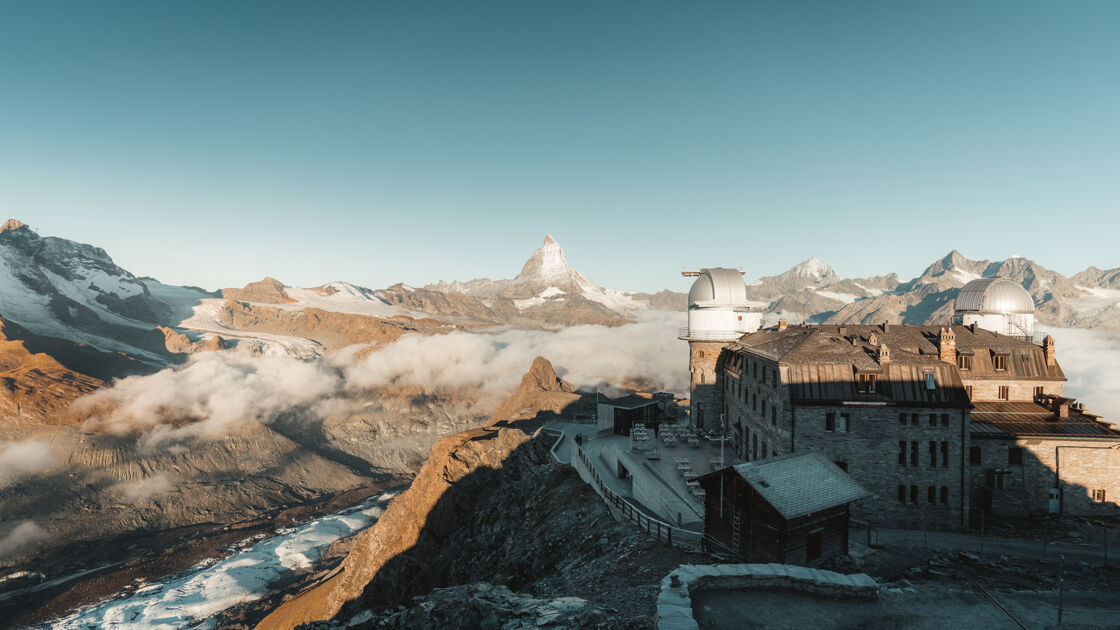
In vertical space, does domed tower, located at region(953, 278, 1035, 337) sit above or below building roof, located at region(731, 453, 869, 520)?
above

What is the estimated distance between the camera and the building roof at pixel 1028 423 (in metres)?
41.0

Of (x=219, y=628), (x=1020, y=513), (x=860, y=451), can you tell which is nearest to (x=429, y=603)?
(x=860, y=451)

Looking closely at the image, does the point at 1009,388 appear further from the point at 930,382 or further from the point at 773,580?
the point at 773,580

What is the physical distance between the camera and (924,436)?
39.2 m

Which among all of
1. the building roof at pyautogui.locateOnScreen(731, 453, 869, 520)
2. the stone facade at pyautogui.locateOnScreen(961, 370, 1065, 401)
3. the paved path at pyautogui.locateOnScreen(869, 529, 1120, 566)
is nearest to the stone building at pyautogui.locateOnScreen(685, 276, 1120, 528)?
the stone facade at pyautogui.locateOnScreen(961, 370, 1065, 401)

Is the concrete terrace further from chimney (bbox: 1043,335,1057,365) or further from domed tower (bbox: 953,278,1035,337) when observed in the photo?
domed tower (bbox: 953,278,1035,337)

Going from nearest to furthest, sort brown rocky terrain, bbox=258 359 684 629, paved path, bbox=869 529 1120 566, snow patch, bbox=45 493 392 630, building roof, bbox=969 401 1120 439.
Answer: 1. brown rocky terrain, bbox=258 359 684 629
2. paved path, bbox=869 529 1120 566
3. building roof, bbox=969 401 1120 439
4. snow patch, bbox=45 493 392 630

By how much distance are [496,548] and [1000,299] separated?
64.7m

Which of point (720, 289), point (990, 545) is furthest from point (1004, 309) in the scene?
point (990, 545)

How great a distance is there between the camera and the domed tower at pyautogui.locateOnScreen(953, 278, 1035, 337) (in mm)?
58438

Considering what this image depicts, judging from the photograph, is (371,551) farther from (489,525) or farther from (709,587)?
(709,587)

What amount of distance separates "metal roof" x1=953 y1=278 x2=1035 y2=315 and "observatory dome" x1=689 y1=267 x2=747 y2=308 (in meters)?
25.9

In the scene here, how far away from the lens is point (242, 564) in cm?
18600

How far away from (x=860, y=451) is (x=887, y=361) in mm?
7328
